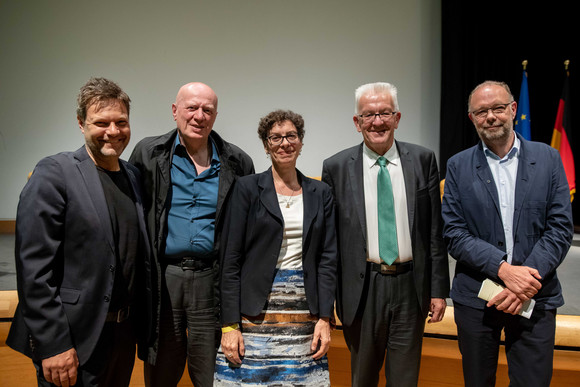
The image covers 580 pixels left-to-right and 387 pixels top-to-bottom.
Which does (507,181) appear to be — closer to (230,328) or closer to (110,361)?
(230,328)

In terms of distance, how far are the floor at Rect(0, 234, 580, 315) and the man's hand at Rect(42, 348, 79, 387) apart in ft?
6.61

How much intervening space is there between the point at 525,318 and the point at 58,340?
→ 165cm

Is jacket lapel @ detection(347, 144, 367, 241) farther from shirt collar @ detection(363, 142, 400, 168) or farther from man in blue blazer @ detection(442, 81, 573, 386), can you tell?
man in blue blazer @ detection(442, 81, 573, 386)

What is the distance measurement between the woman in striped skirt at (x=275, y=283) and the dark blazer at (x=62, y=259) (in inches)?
17.3

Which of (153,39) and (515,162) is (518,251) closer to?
(515,162)

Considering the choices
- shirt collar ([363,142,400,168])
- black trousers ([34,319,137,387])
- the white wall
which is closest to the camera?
black trousers ([34,319,137,387])

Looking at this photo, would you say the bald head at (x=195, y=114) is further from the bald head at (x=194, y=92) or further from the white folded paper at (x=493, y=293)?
the white folded paper at (x=493, y=293)

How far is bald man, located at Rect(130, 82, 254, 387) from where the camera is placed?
1.85m

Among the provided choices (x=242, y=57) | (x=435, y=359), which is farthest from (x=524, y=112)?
(x=435, y=359)

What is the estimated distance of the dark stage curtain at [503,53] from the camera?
504 cm

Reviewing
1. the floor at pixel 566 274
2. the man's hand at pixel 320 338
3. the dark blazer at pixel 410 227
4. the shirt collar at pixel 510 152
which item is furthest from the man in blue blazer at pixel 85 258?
the floor at pixel 566 274

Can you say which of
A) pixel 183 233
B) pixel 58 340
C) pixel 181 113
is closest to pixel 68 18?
pixel 181 113

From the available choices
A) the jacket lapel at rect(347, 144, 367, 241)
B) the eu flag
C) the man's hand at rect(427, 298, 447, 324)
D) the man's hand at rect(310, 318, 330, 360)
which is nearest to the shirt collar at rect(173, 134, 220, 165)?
the jacket lapel at rect(347, 144, 367, 241)

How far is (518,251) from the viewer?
66.4 inches
